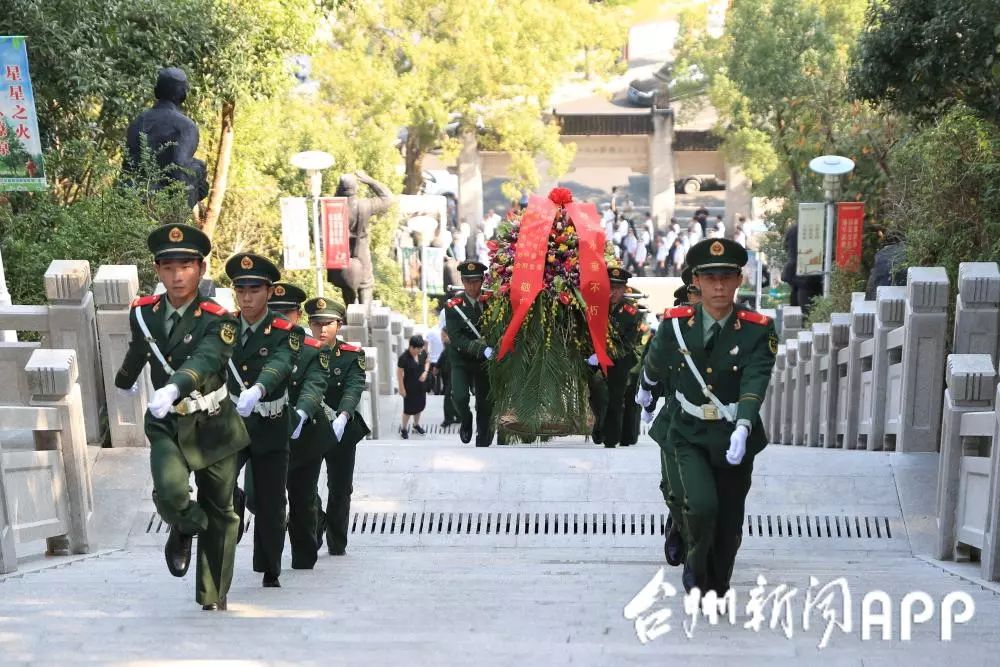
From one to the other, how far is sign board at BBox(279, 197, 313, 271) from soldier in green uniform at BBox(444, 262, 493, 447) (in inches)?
279

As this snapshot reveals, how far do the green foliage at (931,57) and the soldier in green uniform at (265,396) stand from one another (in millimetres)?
5541

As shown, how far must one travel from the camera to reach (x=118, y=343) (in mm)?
9664

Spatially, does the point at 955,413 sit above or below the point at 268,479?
above

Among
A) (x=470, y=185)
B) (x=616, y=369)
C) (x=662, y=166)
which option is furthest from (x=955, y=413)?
(x=662, y=166)

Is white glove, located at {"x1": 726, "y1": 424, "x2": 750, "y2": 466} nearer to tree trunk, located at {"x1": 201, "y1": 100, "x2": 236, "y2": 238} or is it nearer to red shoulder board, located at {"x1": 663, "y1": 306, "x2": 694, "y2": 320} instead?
red shoulder board, located at {"x1": 663, "y1": 306, "x2": 694, "y2": 320}

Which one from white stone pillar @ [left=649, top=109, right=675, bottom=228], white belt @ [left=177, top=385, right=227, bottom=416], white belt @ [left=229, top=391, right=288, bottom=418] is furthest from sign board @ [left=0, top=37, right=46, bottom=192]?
white stone pillar @ [left=649, top=109, right=675, bottom=228]

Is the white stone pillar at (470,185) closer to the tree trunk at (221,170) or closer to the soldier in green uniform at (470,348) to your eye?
the tree trunk at (221,170)

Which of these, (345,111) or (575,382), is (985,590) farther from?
(345,111)

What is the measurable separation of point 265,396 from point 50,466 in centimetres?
173

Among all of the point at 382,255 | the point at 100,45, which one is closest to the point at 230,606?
the point at 100,45

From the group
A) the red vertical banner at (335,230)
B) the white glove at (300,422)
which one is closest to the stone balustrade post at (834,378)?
the white glove at (300,422)

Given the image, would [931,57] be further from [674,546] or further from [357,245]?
[357,245]

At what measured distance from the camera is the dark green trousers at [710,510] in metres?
6.28

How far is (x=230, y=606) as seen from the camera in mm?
6348
